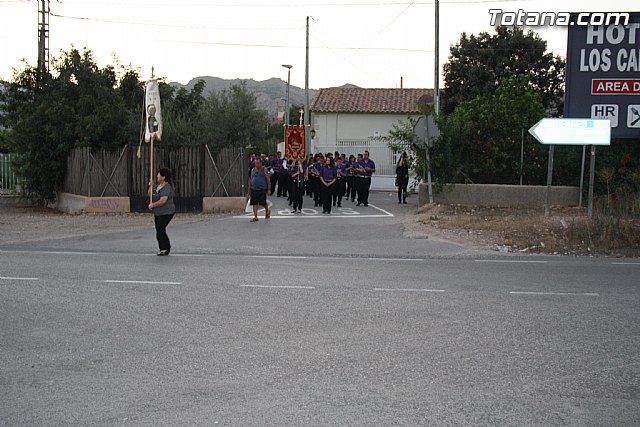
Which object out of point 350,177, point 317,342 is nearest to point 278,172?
point 350,177

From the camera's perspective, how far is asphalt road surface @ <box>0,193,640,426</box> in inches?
211

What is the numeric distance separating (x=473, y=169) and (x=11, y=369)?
59.4 ft

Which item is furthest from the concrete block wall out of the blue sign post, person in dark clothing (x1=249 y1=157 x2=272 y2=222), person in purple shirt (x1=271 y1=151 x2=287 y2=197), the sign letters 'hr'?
person in purple shirt (x1=271 y1=151 x2=287 y2=197)

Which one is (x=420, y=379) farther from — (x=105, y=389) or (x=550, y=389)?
(x=105, y=389)

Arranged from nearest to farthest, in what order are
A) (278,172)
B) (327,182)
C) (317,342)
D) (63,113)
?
(317,342)
(327,182)
(63,113)
(278,172)

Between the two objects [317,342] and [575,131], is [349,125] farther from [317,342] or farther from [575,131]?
[317,342]

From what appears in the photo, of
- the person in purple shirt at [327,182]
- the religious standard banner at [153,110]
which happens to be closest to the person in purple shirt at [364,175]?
the person in purple shirt at [327,182]

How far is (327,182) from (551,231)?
8012 millimetres

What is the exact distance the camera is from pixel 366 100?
171 feet

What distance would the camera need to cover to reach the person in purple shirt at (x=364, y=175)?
82.0ft

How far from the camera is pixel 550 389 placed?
5.82m

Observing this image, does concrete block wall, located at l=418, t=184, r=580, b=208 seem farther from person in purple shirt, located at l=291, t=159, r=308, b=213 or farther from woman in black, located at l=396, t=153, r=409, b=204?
person in purple shirt, located at l=291, t=159, r=308, b=213

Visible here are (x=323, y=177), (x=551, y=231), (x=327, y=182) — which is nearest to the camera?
(x=551, y=231)

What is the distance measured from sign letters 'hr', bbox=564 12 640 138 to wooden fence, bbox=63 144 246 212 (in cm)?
1027
